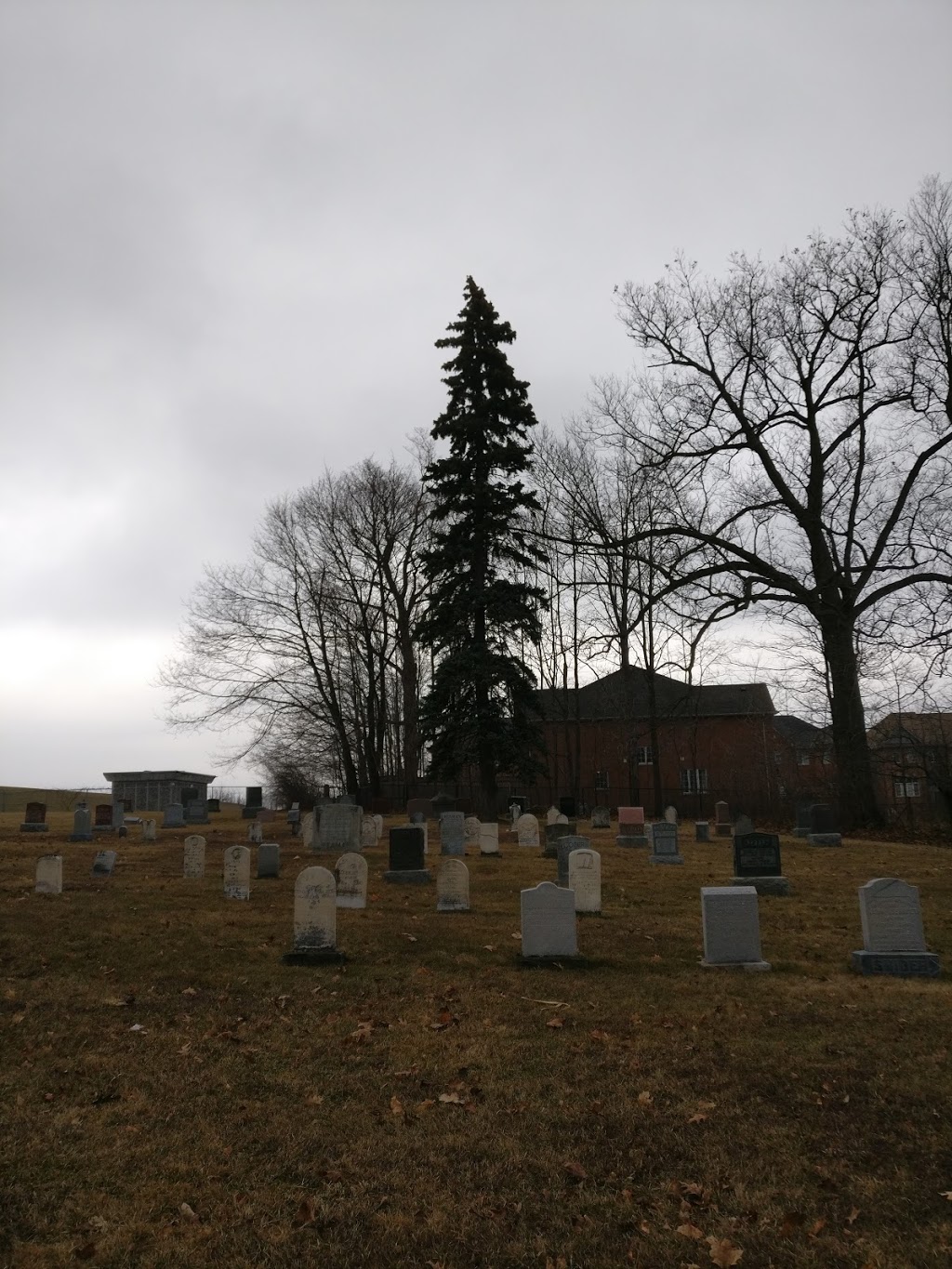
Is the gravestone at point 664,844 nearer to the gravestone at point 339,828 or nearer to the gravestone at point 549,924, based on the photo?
the gravestone at point 339,828

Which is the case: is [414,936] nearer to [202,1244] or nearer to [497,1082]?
[497,1082]

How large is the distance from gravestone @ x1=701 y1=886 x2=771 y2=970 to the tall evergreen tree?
1947 cm

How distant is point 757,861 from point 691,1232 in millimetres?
10620

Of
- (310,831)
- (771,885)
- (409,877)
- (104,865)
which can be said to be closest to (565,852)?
(409,877)

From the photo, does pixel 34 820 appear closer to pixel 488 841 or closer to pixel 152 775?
pixel 488 841

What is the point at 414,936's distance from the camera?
1029 cm

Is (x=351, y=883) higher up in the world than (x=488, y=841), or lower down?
lower down

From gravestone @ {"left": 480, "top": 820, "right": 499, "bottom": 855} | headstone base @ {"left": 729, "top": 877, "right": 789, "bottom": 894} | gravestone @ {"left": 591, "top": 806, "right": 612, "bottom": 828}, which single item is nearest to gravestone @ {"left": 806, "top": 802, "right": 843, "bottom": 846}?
gravestone @ {"left": 591, "top": 806, "right": 612, "bottom": 828}

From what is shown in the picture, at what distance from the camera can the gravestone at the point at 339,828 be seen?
65.4 feet

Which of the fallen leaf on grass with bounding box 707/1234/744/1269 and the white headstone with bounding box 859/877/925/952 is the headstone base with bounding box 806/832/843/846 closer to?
the white headstone with bounding box 859/877/925/952

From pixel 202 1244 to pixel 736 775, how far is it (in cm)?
4478

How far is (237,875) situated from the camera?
13.2 metres

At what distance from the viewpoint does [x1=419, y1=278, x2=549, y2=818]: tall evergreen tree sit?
94.7ft

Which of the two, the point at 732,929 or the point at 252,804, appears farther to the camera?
the point at 252,804
